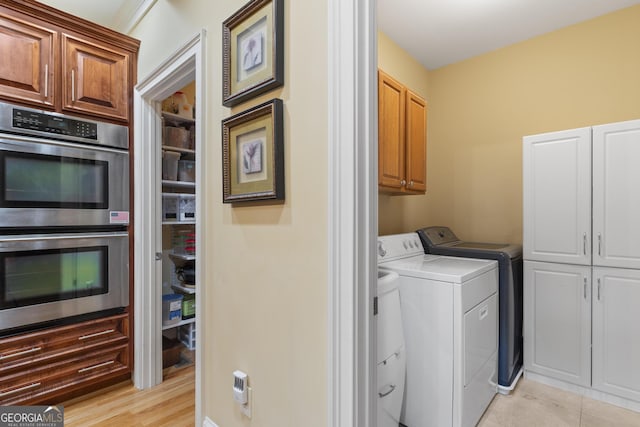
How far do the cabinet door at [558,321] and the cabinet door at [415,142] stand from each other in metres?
1.01

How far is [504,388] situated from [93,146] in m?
3.10

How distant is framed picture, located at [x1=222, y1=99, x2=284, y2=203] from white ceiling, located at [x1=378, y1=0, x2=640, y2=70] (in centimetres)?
166

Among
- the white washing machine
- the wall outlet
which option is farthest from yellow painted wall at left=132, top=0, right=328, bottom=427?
the white washing machine

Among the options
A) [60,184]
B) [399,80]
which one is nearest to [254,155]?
[60,184]

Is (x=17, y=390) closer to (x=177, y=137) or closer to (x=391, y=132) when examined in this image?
(x=177, y=137)

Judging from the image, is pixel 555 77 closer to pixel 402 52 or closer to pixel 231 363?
pixel 402 52

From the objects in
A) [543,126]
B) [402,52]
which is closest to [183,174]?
[402,52]

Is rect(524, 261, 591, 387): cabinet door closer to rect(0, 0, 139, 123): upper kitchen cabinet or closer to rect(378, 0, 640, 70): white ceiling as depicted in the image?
rect(378, 0, 640, 70): white ceiling

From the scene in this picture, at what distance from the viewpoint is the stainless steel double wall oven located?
167 centimetres

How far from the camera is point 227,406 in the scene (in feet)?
4.65

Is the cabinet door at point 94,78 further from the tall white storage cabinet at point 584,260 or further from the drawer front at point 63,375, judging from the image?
the tall white storage cabinet at point 584,260

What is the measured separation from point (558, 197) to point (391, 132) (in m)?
1.26

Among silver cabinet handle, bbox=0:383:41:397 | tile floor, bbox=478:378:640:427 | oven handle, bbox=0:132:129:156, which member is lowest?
tile floor, bbox=478:378:640:427

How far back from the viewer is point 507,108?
274cm
